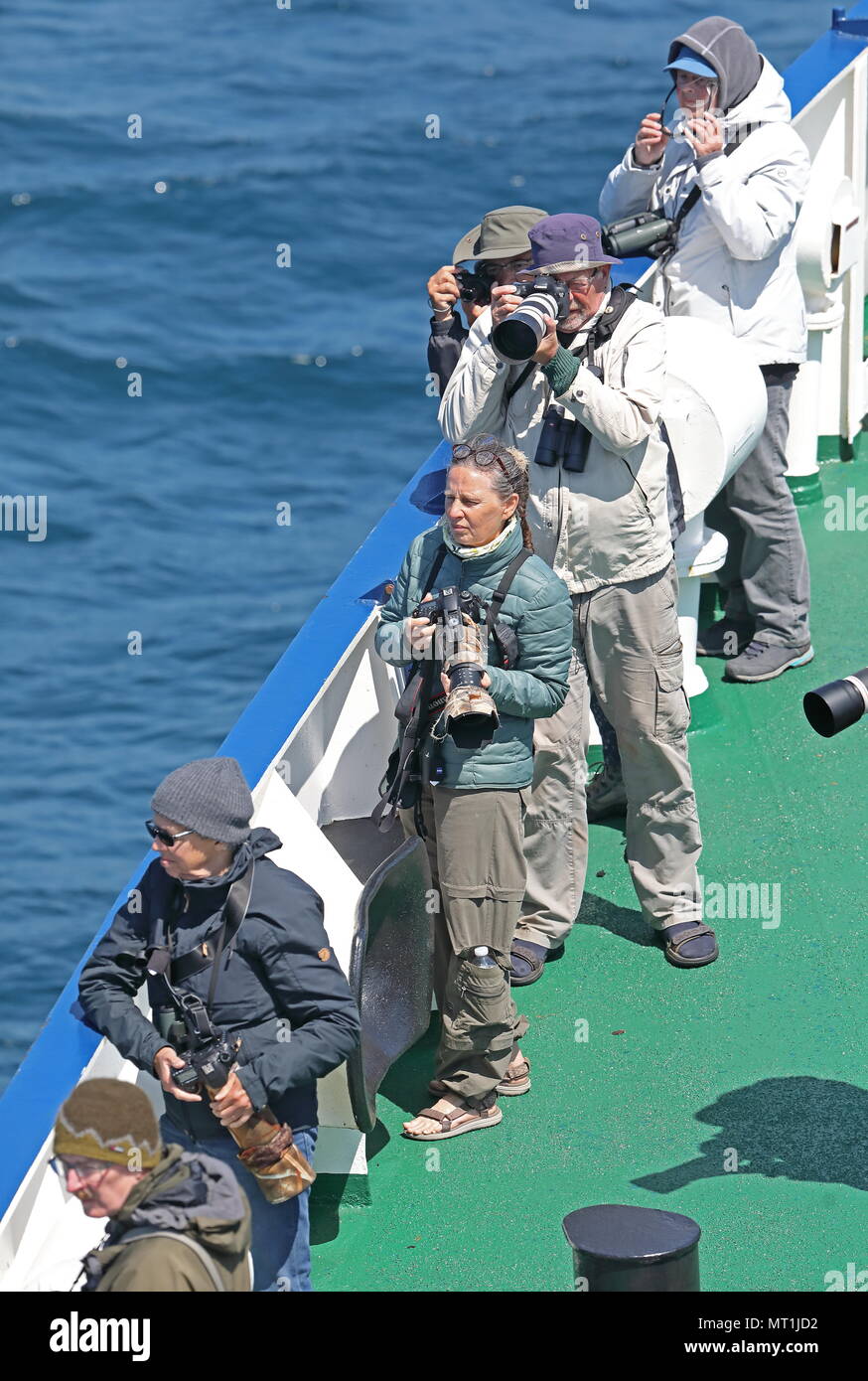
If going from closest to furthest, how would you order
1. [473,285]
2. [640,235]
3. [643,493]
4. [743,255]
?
[643,493] → [473,285] → [640,235] → [743,255]

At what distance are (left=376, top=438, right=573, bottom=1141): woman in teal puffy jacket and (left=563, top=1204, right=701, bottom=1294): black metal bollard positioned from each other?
125 cm

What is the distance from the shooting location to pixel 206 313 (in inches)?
808

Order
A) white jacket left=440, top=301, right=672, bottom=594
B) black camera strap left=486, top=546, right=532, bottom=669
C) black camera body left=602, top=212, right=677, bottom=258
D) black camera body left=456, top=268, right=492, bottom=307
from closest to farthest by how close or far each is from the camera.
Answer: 1. black camera strap left=486, top=546, right=532, bottom=669
2. white jacket left=440, top=301, right=672, bottom=594
3. black camera body left=456, top=268, right=492, bottom=307
4. black camera body left=602, top=212, right=677, bottom=258

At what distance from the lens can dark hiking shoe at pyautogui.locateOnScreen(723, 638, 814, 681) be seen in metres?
7.86

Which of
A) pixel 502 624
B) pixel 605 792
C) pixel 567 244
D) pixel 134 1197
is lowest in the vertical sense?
pixel 134 1197

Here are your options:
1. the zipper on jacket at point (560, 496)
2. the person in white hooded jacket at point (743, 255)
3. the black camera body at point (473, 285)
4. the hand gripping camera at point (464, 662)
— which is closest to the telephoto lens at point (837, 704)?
the hand gripping camera at point (464, 662)

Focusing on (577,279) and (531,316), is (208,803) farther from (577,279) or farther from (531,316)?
(577,279)

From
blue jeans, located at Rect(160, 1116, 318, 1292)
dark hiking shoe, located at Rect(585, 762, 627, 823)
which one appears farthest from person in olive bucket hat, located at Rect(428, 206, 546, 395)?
blue jeans, located at Rect(160, 1116, 318, 1292)

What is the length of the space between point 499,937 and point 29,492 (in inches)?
519

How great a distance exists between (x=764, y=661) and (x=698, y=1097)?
2441 mm

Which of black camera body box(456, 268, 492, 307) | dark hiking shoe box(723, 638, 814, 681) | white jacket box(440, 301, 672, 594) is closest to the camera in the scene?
white jacket box(440, 301, 672, 594)

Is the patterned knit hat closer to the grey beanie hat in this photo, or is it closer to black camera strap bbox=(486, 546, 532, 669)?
the grey beanie hat

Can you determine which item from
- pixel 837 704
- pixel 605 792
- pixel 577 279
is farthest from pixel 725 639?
pixel 837 704

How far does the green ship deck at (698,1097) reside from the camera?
5.37m
